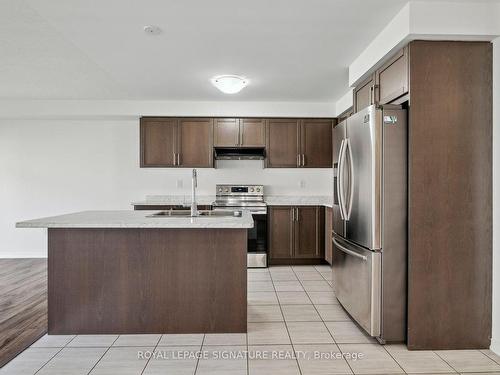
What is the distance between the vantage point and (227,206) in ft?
15.8

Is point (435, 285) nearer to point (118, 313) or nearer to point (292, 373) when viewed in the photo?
point (292, 373)

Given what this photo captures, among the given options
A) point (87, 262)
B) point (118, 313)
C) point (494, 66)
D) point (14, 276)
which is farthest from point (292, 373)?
point (14, 276)

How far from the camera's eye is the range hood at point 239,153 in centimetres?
501

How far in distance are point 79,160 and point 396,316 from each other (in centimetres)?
493

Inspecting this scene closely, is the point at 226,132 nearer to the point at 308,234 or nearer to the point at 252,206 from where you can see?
the point at 252,206

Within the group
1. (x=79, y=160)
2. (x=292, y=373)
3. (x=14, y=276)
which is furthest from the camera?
(x=79, y=160)

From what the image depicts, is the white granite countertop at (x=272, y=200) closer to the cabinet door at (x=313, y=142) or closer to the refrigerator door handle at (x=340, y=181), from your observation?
the cabinet door at (x=313, y=142)

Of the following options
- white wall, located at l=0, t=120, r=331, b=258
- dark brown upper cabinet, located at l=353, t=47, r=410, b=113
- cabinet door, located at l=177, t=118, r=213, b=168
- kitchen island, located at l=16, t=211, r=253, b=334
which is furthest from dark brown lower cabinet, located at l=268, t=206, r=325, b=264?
kitchen island, located at l=16, t=211, r=253, b=334

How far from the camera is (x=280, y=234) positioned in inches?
185

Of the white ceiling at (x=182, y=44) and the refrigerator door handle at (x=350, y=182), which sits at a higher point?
the white ceiling at (x=182, y=44)

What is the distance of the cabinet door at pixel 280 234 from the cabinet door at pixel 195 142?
4.03 feet

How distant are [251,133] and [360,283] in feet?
9.74

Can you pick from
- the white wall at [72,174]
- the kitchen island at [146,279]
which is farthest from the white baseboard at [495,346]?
the white wall at [72,174]

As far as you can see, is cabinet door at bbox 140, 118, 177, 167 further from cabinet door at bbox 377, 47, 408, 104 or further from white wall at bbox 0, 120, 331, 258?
cabinet door at bbox 377, 47, 408, 104
